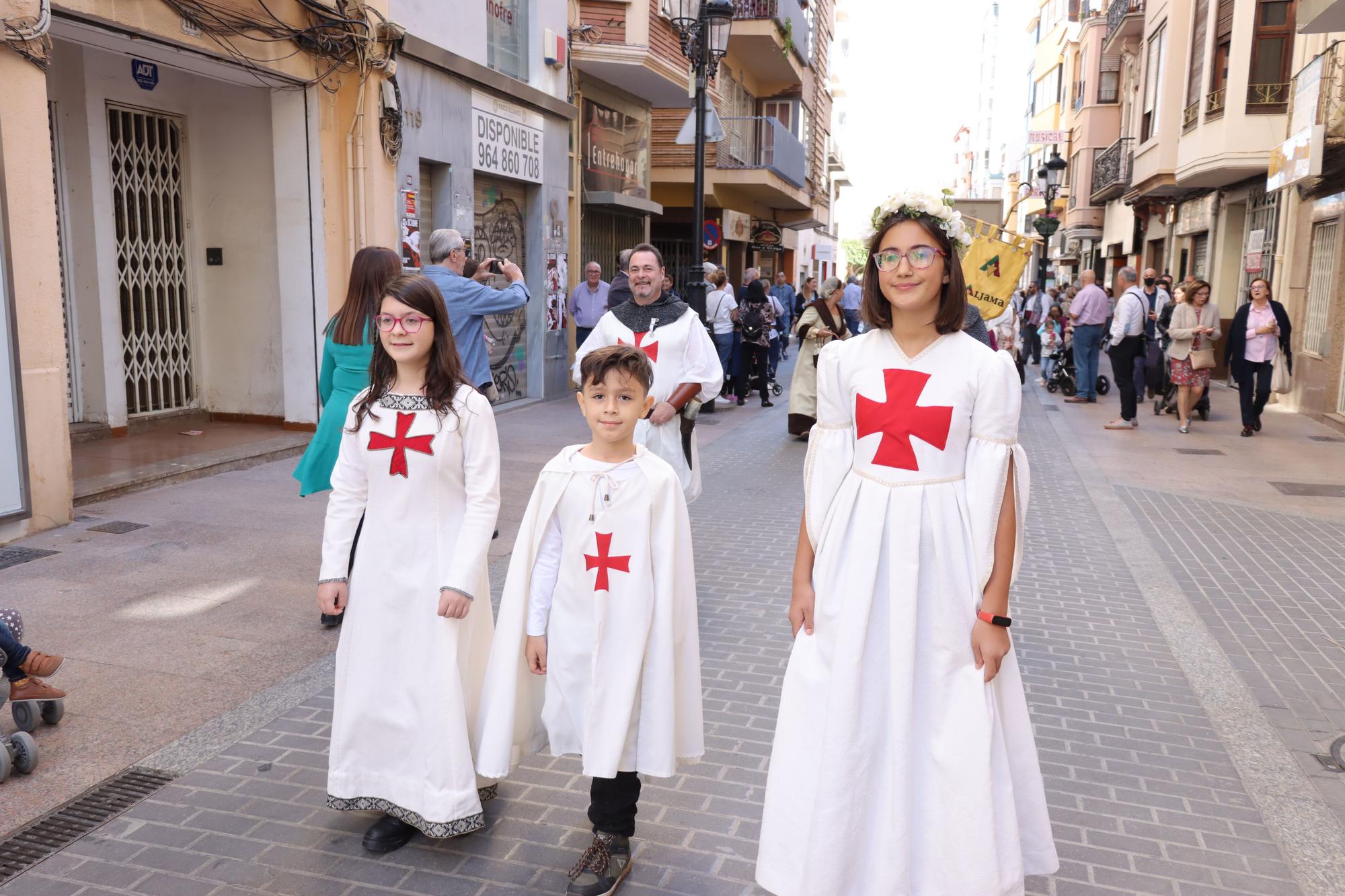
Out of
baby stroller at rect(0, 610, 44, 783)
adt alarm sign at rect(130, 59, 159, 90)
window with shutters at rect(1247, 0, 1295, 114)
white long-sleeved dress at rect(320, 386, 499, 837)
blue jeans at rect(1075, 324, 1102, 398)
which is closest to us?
white long-sleeved dress at rect(320, 386, 499, 837)

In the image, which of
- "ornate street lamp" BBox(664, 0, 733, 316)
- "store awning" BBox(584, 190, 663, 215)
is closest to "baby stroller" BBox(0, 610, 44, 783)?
"ornate street lamp" BBox(664, 0, 733, 316)

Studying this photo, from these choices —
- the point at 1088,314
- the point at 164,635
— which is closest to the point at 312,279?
the point at 164,635

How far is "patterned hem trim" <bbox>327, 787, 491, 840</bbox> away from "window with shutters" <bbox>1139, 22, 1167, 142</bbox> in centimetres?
2339

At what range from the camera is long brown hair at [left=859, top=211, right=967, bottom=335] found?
2.71 meters

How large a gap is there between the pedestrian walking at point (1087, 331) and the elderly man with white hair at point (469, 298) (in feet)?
40.4

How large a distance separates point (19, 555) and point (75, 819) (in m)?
3.54

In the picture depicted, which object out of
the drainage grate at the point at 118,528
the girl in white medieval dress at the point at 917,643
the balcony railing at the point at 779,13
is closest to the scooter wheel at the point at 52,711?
the girl in white medieval dress at the point at 917,643

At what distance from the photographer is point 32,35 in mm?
6613

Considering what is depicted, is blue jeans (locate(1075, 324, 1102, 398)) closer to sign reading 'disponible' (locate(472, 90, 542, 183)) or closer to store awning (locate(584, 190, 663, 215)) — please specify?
store awning (locate(584, 190, 663, 215))

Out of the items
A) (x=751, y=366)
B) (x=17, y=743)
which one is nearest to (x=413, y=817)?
(x=17, y=743)

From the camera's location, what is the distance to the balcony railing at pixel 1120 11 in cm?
2834

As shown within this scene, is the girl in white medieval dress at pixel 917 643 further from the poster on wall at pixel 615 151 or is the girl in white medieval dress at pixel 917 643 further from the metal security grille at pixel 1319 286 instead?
the poster on wall at pixel 615 151

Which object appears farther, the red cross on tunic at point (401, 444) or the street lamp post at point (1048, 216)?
the street lamp post at point (1048, 216)

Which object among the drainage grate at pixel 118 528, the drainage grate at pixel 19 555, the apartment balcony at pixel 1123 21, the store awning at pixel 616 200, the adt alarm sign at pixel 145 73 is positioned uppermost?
the apartment balcony at pixel 1123 21
